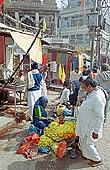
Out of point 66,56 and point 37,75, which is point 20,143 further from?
point 66,56

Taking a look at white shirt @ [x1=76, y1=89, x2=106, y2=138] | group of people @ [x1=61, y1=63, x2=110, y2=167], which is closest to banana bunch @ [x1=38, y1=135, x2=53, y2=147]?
group of people @ [x1=61, y1=63, x2=110, y2=167]

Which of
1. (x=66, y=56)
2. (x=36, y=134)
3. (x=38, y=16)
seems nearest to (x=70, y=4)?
(x=38, y=16)

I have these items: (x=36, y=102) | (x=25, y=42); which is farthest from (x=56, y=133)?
(x=25, y=42)

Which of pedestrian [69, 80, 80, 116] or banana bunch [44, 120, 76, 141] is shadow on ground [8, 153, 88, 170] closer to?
banana bunch [44, 120, 76, 141]

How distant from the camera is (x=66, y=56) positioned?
11781mm

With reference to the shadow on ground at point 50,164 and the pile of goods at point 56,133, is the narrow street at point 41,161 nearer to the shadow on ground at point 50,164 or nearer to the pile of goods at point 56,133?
the shadow on ground at point 50,164

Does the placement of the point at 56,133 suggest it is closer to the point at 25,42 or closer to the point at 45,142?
the point at 45,142

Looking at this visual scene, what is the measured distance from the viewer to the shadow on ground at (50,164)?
374cm

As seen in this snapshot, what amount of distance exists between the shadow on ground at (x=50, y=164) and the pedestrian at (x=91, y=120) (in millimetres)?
226

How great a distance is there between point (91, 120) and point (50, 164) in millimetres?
1286

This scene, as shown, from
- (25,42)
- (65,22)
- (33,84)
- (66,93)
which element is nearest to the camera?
(25,42)

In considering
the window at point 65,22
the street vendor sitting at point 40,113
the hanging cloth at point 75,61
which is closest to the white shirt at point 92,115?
the street vendor sitting at point 40,113

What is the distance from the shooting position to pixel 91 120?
3.62 metres

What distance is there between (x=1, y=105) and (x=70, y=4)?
34785mm
